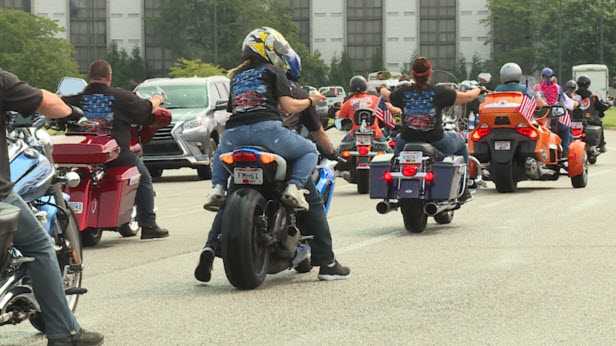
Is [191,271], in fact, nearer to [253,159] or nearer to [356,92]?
[253,159]

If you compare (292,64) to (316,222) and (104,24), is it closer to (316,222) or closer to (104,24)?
(316,222)

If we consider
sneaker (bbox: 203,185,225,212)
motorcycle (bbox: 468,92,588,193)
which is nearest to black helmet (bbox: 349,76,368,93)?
motorcycle (bbox: 468,92,588,193)

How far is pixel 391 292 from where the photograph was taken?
961 cm

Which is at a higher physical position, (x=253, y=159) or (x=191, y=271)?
(x=253, y=159)

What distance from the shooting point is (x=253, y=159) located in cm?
987

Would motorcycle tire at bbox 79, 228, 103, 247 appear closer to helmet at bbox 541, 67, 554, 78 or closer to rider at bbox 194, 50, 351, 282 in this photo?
rider at bbox 194, 50, 351, 282

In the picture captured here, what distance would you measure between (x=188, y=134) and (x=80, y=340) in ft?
62.6

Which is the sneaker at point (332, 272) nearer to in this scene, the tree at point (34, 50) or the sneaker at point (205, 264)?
the sneaker at point (205, 264)

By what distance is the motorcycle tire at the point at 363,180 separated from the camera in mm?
21188

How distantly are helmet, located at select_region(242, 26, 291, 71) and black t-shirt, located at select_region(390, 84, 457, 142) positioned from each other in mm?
4210

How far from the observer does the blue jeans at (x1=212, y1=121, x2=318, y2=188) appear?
10.1 meters

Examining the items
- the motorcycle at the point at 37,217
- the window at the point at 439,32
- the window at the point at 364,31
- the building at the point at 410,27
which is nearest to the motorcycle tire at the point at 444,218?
the motorcycle at the point at 37,217

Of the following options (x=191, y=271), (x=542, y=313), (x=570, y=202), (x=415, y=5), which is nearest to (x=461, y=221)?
(x=570, y=202)

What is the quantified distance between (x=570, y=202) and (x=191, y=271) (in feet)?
26.1
